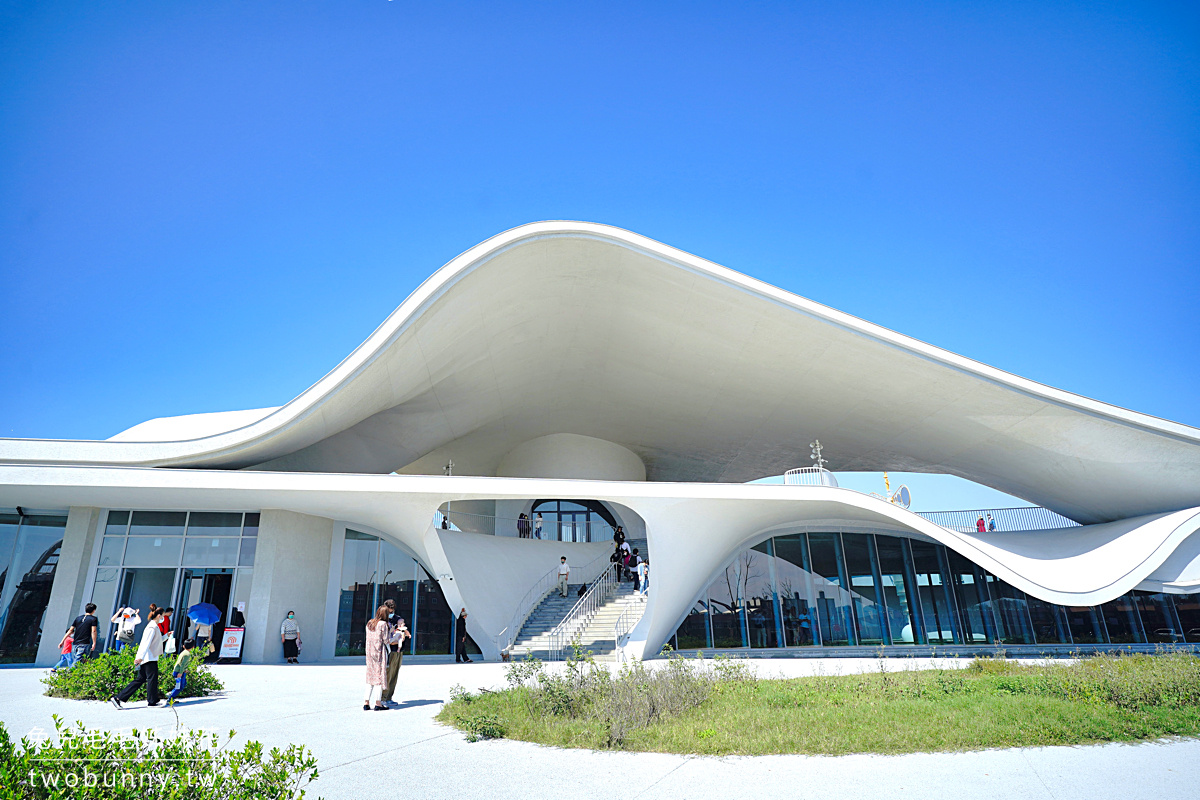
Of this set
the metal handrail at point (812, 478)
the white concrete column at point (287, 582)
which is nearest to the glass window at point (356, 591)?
the white concrete column at point (287, 582)

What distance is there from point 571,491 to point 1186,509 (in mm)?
15208

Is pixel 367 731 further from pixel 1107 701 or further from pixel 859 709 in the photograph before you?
pixel 1107 701

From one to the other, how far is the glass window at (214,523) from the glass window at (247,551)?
0.35 metres

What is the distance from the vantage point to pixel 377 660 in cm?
913

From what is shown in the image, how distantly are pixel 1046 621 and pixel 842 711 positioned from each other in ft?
56.8

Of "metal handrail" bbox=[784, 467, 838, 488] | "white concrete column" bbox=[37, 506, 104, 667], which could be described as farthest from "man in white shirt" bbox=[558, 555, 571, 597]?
"white concrete column" bbox=[37, 506, 104, 667]

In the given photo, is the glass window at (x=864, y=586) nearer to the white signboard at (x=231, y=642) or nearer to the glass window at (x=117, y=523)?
the white signboard at (x=231, y=642)

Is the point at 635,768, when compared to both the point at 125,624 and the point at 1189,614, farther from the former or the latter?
the point at 1189,614

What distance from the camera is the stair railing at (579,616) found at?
1867 cm

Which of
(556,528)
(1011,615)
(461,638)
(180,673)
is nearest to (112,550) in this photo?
(461,638)

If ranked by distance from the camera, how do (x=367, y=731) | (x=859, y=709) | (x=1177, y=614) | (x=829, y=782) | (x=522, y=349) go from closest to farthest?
(x=829, y=782) → (x=367, y=731) → (x=859, y=709) → (x=1177, y=614) → (x=522, y=349)

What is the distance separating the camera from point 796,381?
20828mm

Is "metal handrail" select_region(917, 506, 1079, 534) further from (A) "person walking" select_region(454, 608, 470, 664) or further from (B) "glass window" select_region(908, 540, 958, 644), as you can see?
(A) "person walking" select_region(454, 608, 470, 664)

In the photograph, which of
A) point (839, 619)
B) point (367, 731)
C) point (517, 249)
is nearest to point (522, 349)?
point (517, 249)
